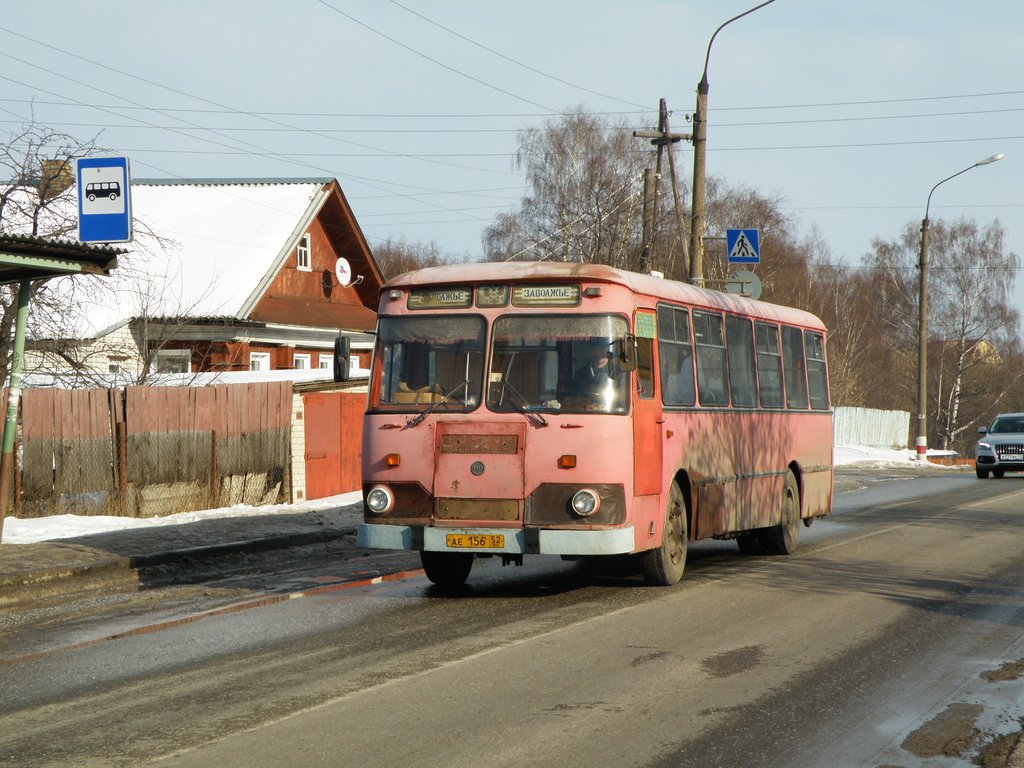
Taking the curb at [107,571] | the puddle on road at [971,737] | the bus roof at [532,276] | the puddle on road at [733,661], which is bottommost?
the puddle on road at [971,737]

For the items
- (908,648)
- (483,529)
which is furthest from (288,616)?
(908,648)

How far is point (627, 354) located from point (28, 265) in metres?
6.08

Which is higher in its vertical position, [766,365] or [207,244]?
[207,244]

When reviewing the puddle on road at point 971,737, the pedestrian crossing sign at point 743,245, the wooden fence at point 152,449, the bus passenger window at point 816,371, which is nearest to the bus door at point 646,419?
the puddle on road at point 971,737

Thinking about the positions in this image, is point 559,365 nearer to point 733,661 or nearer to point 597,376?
point 597,376

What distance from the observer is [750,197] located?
7219cm

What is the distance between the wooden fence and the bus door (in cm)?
962

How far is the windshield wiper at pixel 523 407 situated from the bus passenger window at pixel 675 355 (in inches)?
56.8

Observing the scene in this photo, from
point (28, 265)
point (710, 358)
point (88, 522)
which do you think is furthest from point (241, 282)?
point (710, 358)

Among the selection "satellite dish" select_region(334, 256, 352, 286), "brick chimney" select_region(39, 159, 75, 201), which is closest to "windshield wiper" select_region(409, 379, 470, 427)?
"brick chimney" select_region(39, 159, 75, 201)

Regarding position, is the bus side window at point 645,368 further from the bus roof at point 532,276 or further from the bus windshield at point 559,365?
the bus roof at point 532,276

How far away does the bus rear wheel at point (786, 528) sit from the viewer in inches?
620

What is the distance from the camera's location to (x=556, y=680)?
8.01m

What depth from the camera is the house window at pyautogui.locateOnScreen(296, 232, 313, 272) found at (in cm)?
3928
